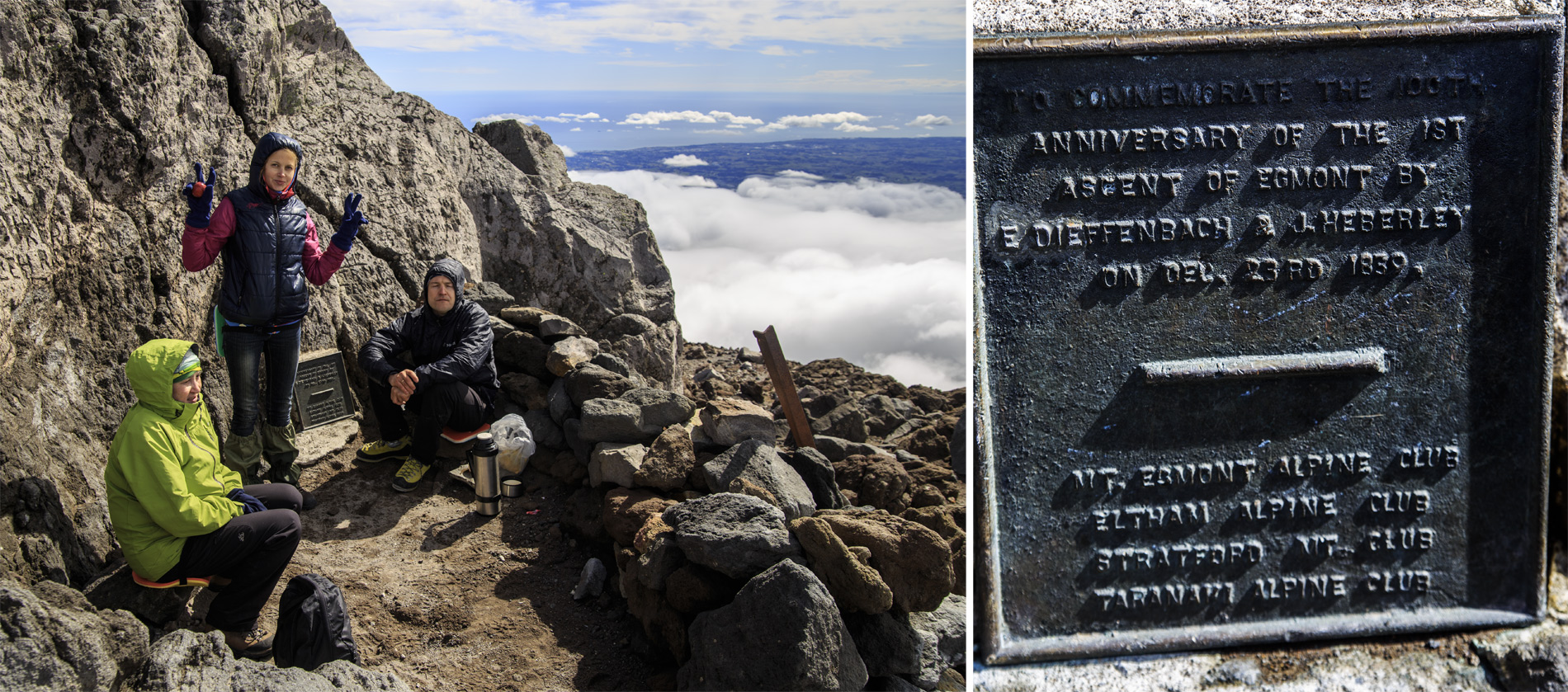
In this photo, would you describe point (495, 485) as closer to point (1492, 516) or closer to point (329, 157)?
point (329, 157)

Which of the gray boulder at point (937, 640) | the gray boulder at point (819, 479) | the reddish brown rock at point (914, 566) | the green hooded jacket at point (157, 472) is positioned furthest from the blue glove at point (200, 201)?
the gray boulder at point (937, 640)

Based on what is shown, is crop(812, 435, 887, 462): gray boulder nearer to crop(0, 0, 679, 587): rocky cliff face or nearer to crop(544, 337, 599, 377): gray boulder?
crop(544, 337, 599, 377): gray boulder

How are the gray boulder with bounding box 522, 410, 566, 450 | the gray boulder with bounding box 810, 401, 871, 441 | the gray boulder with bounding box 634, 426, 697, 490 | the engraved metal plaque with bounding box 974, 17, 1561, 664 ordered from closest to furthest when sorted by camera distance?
the engraved metal plaque with bounding box 974, 17, 1561, 664, the gray boulder with bounding box 634, 426, 697, 490, the gray boulder with bounding box 522, 410, 566, 450, the gray boulder with bounding box 810, 401, 871, 441

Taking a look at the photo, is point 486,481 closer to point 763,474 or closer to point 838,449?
point 763,474

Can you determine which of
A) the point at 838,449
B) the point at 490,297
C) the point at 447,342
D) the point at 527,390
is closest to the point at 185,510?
the point at 447,342

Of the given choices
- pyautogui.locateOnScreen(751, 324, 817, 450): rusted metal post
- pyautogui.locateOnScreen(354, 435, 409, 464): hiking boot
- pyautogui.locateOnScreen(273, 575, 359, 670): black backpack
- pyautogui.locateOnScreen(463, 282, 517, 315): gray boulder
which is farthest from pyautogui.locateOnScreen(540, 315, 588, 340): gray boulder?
pyautogui.locateOnScreen(273, 575, 359, 670): black backpack
